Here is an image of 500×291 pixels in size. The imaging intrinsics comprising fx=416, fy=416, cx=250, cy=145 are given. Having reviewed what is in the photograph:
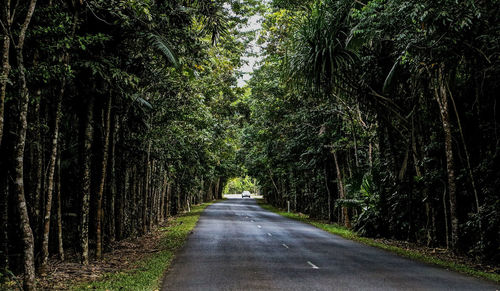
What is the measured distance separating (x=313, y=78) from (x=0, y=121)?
1009 centimetres

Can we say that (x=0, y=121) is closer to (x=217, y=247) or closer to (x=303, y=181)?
(x=217, y=247)

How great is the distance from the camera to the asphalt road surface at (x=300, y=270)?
877cm

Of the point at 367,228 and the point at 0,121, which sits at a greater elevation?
the point at 0,121

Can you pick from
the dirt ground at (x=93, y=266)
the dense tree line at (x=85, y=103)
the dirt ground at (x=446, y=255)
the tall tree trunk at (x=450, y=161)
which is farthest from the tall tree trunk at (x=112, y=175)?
the dirt ground at (x=446, y=255)

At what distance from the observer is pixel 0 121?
6395 millimetres

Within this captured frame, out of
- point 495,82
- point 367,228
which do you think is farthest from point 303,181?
point 495,82

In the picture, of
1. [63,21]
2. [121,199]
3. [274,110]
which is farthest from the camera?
[274,110]

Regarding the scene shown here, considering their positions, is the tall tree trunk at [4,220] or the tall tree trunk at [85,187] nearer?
the tall tree trunk at [4,220]

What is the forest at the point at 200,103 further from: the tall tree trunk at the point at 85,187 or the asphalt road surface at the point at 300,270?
the asphalt road surface at the point at 300,270

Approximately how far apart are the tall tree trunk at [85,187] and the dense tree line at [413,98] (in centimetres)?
700

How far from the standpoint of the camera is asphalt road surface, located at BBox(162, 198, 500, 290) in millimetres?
8773

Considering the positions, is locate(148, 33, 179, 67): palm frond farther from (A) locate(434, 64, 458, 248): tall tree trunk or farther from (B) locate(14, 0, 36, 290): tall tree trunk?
(A) locate(434, 64, 458, 248): tall tree trunk

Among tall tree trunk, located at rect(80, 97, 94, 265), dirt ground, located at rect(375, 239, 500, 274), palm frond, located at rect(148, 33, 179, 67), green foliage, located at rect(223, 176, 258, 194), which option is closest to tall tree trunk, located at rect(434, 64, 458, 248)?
dirt ground, located at rect(375, 239, 500, 274)

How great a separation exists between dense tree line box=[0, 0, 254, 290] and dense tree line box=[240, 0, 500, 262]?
3.46m
